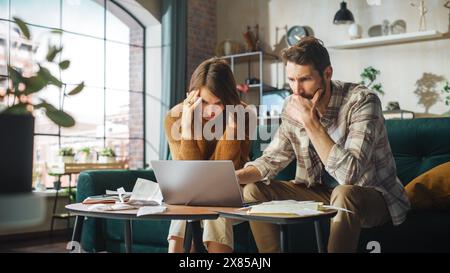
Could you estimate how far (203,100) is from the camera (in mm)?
2352

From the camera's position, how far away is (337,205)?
5.64 ft

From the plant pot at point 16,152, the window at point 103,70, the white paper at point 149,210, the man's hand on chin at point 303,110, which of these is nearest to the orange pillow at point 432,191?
the man's hand on chin at point 303,110

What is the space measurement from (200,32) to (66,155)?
2308mm

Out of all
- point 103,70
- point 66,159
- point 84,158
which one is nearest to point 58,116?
point 66,159

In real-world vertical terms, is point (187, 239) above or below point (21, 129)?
below

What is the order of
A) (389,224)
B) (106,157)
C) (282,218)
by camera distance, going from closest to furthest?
(282,218), (389,224), (106,157)

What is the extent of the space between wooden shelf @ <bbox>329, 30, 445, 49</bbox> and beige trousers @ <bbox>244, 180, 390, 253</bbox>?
3.39 metres

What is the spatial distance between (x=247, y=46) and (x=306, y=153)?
13.8 feet

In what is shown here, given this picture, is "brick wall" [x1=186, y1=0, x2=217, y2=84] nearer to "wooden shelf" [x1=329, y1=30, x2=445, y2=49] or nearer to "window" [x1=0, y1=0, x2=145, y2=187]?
"window" [x1=0, y1=0, x2=145, y2=187]

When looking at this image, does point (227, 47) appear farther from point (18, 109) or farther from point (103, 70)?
point (18, 109)

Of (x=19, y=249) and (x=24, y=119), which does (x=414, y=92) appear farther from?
(x=24, y=119)

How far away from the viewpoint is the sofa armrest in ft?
9.44
